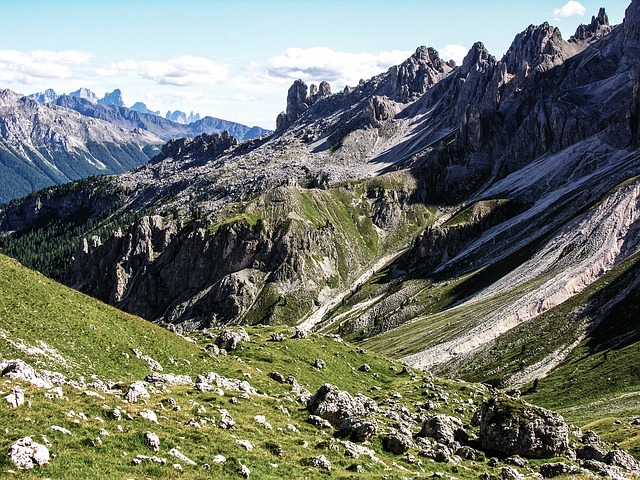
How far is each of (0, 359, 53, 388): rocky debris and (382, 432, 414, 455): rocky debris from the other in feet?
87.4

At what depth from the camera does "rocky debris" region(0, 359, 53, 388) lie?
37.8 metres

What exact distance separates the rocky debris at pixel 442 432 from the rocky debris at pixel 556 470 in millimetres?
9053

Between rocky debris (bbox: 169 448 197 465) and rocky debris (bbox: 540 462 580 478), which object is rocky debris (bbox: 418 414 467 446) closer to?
rocky debris (bbox: 540 462 580 478)

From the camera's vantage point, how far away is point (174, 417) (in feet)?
130

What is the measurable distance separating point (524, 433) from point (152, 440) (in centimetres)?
3654

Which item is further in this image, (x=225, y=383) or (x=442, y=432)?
(x=225, y=383)

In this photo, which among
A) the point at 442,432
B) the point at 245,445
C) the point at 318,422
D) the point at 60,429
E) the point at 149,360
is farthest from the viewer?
the point at 149,360

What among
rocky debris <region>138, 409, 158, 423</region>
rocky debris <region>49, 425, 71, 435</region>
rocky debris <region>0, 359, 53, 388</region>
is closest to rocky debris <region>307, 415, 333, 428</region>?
rocky debris <region>138, 409, 158, 423</region>

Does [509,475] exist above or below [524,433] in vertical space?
above

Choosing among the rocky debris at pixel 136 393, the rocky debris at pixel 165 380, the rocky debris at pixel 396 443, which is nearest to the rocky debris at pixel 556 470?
the rocky debris at pixel 396 443

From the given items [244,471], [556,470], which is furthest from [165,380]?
[556,470]

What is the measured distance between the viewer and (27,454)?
27.2 m

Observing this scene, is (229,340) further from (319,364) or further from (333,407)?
(333,407)

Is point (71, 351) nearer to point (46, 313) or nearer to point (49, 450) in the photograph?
point (46, 313)
